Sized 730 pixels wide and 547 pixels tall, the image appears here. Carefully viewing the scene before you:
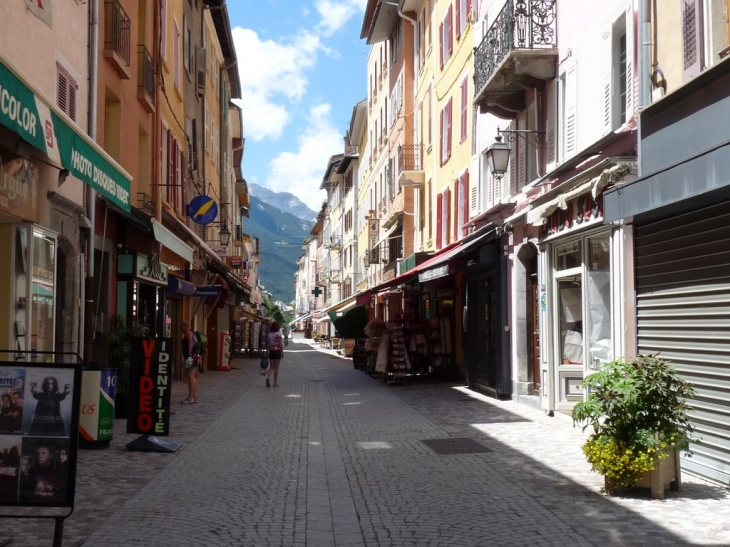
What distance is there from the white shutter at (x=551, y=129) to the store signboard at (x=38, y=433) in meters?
10.8

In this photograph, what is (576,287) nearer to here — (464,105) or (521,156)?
(521,156)

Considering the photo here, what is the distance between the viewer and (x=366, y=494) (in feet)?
27.2

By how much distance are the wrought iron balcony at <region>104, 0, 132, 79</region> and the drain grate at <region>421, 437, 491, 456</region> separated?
8948mm

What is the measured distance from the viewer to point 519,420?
14273 millimetres

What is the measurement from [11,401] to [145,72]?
47.7ft

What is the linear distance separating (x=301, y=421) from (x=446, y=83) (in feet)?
45.2

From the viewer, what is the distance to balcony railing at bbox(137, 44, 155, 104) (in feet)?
62.5

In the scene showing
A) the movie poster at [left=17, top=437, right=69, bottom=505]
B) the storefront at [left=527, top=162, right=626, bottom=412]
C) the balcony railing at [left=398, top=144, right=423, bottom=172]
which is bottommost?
the movie poster at [left=17, top=437, right=69, bottom=505]

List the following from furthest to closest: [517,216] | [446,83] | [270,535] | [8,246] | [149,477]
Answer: [446,83]
[517,216]
[8,246]
[149,477]
[270,535]

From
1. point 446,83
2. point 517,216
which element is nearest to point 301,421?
point 517,216

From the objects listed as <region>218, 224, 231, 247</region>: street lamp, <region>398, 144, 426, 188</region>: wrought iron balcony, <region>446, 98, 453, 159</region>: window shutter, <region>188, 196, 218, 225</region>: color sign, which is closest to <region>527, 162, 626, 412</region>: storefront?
<region>446, 98, 453, 159</region>: window shutter

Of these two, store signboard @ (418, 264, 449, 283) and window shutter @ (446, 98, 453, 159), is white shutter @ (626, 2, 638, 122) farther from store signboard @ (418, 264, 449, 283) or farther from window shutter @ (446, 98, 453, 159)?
window shutter @ (446, 98, 453, 159)

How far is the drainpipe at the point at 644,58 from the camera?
10.2 m

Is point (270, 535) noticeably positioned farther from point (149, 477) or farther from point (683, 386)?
point (683, 386)
